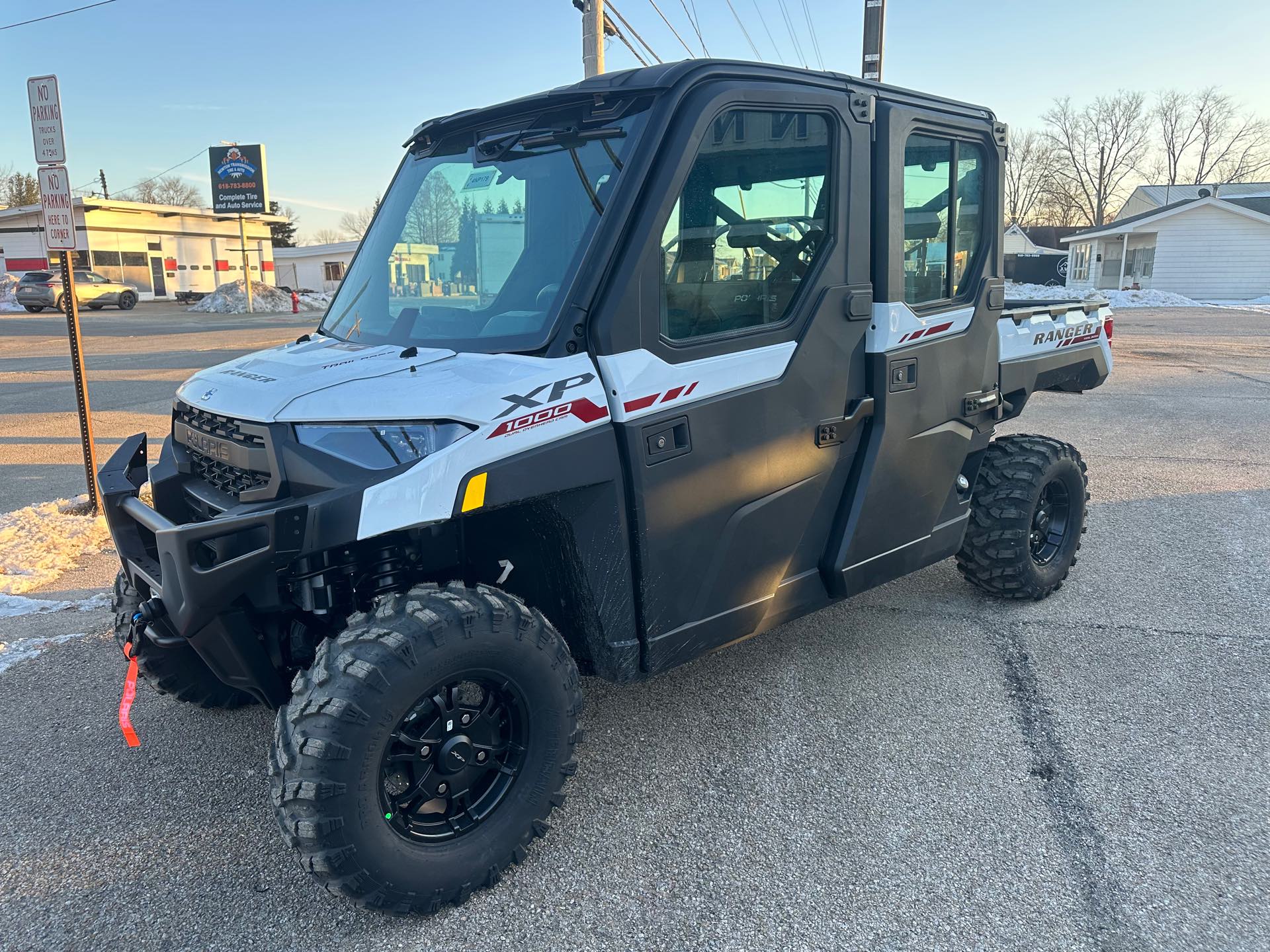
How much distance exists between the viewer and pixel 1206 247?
39094 mm

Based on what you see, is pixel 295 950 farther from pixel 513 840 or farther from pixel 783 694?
pixel 783 694

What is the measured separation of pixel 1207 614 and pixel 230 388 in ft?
15.7

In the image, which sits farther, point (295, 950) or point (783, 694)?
point (783, 694)

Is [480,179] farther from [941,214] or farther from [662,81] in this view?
[941,214]

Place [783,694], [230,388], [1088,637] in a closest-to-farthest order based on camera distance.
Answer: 1. [230,388]
2. [783,694]
3. [1088,637]

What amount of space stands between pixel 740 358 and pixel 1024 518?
2.23 m

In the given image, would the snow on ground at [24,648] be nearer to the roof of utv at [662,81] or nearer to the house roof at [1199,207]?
the roof of utv at [662,81]

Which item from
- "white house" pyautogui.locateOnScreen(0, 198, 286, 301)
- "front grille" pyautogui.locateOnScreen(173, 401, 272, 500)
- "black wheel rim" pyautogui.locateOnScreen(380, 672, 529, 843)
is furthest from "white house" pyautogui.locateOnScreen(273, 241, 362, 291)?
"black wheel rim" pyautogui.locateOnScreen(380, 672, 529, 843)

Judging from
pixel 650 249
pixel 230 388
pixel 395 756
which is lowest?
pixel 395 756

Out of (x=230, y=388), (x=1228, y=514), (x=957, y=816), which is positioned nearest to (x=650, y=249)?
(x=230, y=388)

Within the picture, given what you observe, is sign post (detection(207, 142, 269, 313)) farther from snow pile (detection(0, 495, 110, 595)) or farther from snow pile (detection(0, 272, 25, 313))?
snow pile (detection(0, 495, 110, 595))

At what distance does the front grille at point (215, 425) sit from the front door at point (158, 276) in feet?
174

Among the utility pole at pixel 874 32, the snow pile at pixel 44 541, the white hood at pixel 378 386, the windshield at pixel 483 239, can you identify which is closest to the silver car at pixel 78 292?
the utility pole at pixel 874 32

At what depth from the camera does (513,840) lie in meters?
2.72
